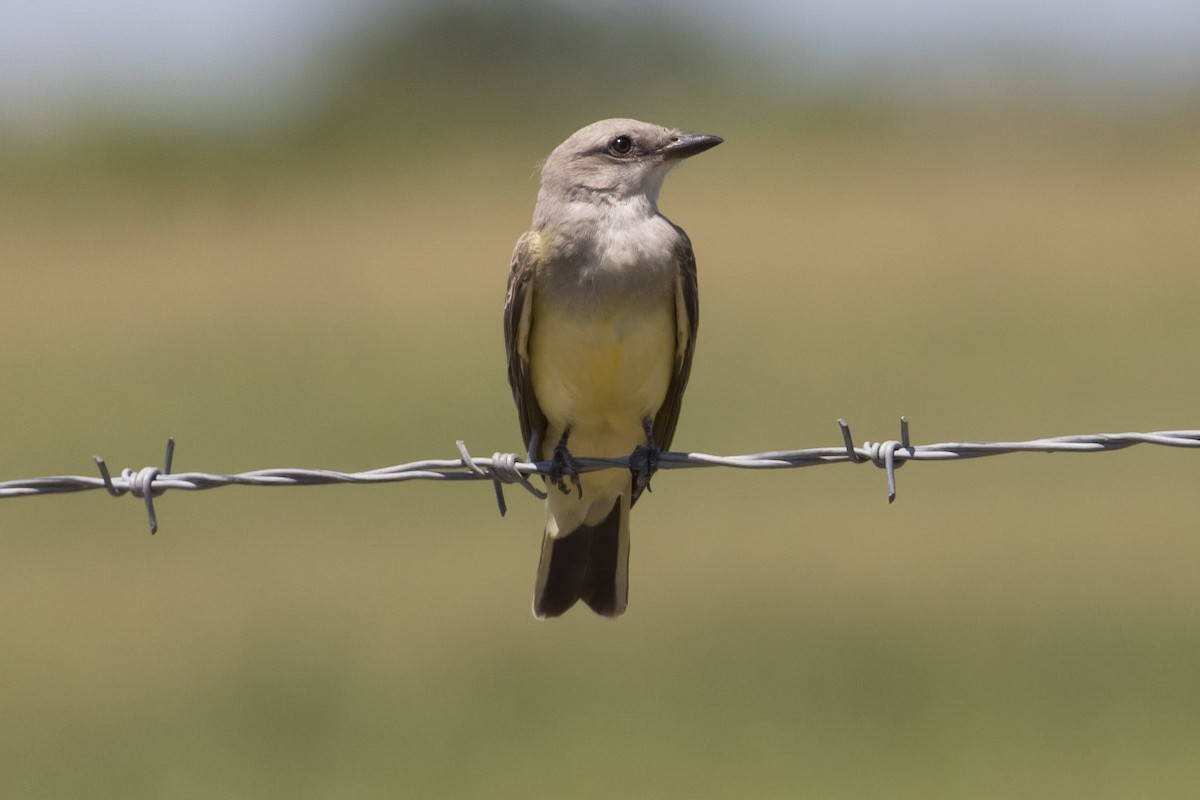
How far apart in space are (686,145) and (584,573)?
1.51m

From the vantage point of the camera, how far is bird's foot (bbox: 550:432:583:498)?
6227 millimetres

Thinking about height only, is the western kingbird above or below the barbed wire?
above

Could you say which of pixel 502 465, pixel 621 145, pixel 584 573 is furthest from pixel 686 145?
pixel 502 465

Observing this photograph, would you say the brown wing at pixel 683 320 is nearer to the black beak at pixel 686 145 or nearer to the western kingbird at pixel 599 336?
the western kingbird at pixel 599 336

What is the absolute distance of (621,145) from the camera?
7129mm

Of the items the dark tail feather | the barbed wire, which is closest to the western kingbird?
the dark tail feather

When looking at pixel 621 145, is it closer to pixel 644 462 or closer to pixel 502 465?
pixel 644 462

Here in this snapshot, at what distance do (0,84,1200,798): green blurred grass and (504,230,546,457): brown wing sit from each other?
7.67 feet

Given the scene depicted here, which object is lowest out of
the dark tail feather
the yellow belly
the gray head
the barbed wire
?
the dark tail feather

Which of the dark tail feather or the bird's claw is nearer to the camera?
the bird's claw

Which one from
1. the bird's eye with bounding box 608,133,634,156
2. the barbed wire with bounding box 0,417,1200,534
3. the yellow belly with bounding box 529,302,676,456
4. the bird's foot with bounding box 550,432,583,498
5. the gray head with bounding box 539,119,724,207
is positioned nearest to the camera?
the barbed wire with bounding box 0,417,1200,534

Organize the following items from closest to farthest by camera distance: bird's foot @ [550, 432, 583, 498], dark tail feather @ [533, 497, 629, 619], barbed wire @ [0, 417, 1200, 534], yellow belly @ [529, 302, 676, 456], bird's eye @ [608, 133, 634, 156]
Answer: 1. barbed wire @ [0, 417, 1200, 534]
2. bird's foot @ [550, 432, 583, 498]
3. yellow belly @ [529, 302, 676, 456]
4. dark tail feather @ [533, 497, 629, 619]
5. bird's eye @ [608, 133, 634, 156]

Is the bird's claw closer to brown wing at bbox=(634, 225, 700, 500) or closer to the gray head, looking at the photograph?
brown wing at bbox=(634, 225, 700, 500)

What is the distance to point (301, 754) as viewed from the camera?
908 centimetres
